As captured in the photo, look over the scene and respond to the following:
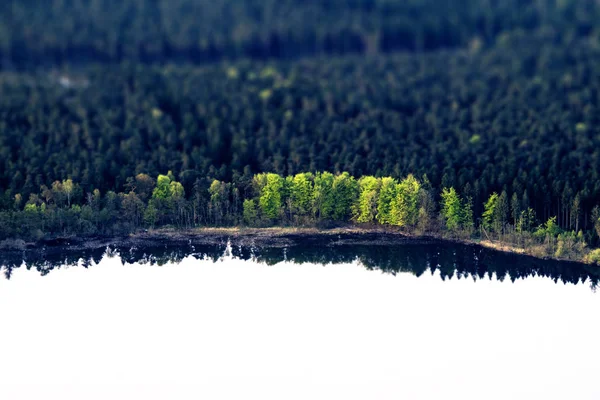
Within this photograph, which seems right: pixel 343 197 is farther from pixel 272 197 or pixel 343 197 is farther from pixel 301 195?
pixel 272 197

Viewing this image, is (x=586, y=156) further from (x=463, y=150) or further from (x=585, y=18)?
(x=585, y=18)

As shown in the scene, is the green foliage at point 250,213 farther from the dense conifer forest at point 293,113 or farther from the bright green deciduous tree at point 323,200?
the bright green deciduous tree at point 323,200

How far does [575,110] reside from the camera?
107875 millimetres

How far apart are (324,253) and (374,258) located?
13.1 feet

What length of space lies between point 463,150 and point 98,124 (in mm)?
34880

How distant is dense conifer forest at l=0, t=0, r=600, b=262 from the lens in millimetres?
87438

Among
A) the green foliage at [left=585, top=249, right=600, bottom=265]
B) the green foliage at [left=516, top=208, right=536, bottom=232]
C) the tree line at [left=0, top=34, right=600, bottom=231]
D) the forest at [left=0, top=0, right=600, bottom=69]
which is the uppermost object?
the forest at [left=0, top=0, right=600, bottom=69]

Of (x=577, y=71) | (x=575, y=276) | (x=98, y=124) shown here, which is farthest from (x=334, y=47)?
(x=575, y=276)

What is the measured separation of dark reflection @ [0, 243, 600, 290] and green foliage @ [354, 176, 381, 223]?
142 inches

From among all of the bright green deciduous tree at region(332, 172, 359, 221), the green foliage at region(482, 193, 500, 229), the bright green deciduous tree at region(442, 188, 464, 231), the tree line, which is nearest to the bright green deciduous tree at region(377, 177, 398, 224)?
the bright green deciduous tree at region(332, 172, 359, 221)

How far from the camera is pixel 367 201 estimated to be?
87.6 m

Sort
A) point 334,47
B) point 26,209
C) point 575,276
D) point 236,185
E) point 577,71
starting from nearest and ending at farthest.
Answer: point 575,276, point 26,209, point 236,185, point 577,71, point 334,47

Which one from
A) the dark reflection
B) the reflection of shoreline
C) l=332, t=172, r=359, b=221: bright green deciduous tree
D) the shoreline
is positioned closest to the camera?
the dark reflection

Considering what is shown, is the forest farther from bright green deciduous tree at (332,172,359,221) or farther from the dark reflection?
the dark reflection
